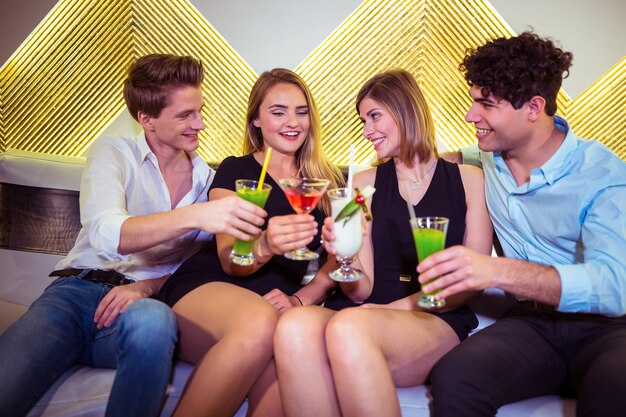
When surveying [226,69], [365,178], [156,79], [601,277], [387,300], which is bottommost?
[387,300]

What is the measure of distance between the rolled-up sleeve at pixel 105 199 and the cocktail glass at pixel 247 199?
0.49 m

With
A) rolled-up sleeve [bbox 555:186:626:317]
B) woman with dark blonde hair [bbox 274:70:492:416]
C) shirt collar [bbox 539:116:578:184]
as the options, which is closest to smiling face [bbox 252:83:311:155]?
woman with dark blonde hair [bbox 274:70:492:416]

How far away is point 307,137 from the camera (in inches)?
115

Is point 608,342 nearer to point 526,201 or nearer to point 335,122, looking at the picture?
point 526,201

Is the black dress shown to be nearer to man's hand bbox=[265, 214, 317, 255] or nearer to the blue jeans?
the blue jeans

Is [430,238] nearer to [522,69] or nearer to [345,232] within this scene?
[345,232]

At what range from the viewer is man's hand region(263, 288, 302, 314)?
7.89 feet

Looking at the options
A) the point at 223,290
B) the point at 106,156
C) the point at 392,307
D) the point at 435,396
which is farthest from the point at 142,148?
the point at 435,396

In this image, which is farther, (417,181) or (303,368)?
(417,181)

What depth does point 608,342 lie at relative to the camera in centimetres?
198

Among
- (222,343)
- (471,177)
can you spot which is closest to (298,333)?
(222,343)

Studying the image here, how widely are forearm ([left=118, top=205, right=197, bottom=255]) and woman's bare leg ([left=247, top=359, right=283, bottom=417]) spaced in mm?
595

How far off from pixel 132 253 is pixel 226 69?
5.99ft

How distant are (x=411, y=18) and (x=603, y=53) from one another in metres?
1.13
